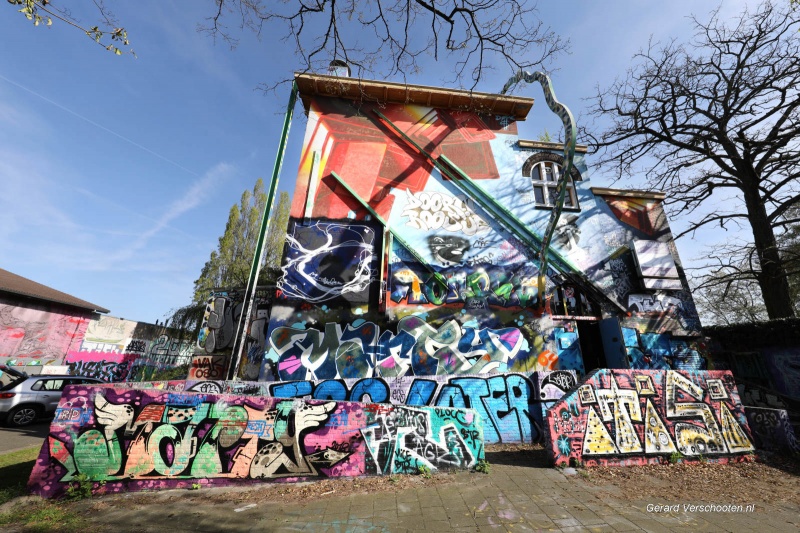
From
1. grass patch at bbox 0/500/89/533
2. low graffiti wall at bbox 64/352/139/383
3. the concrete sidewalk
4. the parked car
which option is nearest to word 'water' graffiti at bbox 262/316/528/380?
the concrete sidewalk

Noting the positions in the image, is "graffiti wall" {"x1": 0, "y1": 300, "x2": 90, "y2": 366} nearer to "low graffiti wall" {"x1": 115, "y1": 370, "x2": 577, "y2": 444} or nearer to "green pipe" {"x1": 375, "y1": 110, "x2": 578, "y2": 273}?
"low graffiti wall" {"x1": 115, "y1": 370, "x2": 577, "y2": 444}

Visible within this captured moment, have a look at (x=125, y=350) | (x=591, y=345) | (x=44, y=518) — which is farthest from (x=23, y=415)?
(x=591, y=345)

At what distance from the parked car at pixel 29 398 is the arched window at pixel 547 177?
18.4 meters

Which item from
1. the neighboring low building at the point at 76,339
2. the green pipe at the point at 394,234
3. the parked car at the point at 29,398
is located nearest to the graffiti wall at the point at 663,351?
the green pipe at the point at 394,234

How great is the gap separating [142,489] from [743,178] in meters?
20.2

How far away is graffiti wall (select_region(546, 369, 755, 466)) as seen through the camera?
20.9 feet

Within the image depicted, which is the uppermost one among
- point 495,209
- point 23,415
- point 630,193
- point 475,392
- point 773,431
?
Result: point 630,193

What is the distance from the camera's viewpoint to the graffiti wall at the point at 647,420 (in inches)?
250

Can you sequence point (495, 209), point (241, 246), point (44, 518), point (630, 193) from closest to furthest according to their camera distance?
point (44, 518) → point (495, 209) → point (630, 193) → point (241, 246)

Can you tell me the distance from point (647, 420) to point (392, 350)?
6662 millimetres

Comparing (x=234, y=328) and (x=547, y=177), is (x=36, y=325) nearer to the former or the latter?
(x=234, y=328)

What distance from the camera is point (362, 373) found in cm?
998

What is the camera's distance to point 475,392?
8.49 m

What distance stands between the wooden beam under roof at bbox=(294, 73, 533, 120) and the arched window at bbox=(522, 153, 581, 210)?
2.53m
